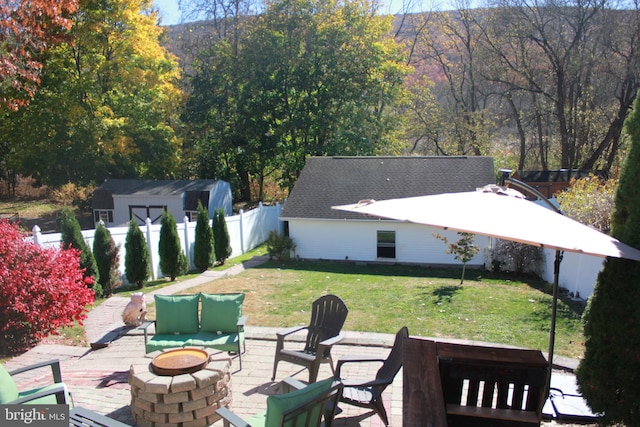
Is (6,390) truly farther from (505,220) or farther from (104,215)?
(104,215)

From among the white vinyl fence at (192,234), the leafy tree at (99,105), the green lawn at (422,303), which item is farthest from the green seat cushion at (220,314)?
the leafy tree at (99,105)

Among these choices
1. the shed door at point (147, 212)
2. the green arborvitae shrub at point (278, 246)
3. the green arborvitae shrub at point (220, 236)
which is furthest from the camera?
the shed door at point (147, 212)

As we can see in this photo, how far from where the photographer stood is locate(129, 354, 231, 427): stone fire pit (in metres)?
4.86

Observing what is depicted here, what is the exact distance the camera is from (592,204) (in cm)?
1191

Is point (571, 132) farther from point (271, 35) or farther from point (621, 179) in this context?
point (621, 179)

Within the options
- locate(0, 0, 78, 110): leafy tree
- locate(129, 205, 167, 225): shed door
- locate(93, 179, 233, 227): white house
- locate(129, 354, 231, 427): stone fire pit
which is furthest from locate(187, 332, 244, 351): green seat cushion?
locate(129, 205, 167, 225): shed door

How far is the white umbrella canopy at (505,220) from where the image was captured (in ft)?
12.1

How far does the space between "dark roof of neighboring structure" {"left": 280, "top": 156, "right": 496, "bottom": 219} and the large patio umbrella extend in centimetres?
1445

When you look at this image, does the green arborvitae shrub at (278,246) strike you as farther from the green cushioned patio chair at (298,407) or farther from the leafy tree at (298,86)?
the green cushioned patio chair at (298,407)

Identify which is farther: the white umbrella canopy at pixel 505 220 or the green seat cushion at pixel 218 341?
the green seat cushion at pixel 218 341

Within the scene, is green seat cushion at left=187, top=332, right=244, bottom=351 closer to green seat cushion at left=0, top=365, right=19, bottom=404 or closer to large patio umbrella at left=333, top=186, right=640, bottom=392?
green seat cushion at left=0, top=365, right=19, bottom=404

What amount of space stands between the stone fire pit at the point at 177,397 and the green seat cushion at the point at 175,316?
1629 mm

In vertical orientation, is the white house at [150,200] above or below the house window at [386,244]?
above

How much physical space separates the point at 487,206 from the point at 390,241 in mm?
14868
